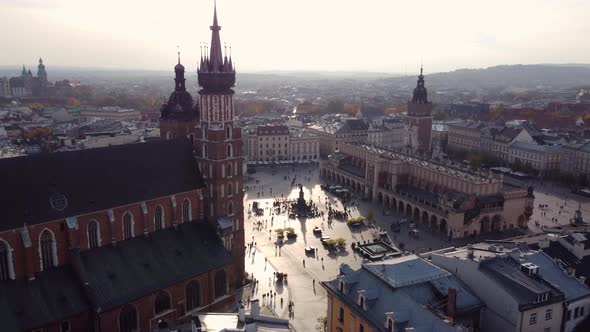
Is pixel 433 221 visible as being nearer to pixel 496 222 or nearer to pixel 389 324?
pixel 496 222

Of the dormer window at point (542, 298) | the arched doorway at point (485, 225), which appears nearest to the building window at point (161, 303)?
the dormer window at point (542, 298)

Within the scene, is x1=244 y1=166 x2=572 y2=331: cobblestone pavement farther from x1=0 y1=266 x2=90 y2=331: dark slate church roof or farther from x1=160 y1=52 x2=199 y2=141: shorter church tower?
x1=0 y1=266 x2=90 y2=331: dark slate church roof

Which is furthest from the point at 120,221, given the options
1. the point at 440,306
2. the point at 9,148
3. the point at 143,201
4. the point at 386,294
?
the point at 9,148

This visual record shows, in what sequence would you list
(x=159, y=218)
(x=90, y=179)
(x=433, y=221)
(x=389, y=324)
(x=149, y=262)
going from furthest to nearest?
A: (x=433, y=221), (x=159, y=218), (x=149, y=262), (x=90, y=179), (x=389, y=324)

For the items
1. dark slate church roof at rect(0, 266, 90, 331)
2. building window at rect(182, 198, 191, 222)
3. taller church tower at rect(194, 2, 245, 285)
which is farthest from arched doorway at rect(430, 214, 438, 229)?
dark slate church roof at rect(0, 266, 90, 331)

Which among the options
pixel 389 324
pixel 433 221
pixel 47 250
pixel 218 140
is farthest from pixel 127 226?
pixel 433 221

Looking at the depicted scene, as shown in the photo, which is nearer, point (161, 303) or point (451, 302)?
point (451, 302)
